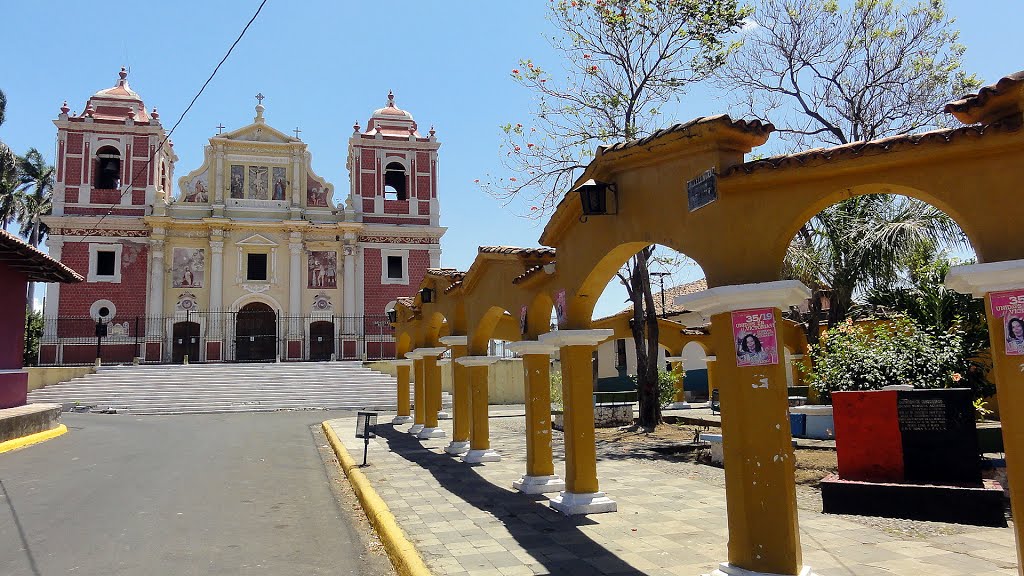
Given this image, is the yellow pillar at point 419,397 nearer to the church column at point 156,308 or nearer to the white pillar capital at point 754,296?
the white pillar capital at point 754,296

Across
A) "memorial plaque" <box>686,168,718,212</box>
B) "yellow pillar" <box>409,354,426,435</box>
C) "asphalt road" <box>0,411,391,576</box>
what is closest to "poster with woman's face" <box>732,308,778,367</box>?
"memorial plaque" <box>686,168,718,212</box>

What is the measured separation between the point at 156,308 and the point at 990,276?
108 ft

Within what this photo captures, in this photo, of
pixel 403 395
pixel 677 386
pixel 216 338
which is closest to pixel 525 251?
pixel 403 395

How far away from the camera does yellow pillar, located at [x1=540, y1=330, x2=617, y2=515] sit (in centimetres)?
736

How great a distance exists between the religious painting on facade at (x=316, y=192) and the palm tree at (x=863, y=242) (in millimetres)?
26826

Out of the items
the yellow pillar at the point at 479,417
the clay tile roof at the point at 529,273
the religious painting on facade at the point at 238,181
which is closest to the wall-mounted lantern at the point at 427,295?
the yellow pillar at the point at 479,417

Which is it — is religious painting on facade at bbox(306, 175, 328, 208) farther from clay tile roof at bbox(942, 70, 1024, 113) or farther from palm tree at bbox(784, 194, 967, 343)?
clay tile roof at bbox(942, 70, 1024, 113)

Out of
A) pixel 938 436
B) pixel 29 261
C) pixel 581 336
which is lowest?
pixel 938 436

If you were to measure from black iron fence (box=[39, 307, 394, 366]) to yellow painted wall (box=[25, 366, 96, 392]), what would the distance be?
220 cm

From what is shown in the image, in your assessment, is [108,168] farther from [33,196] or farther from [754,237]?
[754,237]

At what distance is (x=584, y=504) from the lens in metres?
7.28

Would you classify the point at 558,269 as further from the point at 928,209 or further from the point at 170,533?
the point at 928,209

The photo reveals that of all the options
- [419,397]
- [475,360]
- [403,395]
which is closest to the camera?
[475,360]

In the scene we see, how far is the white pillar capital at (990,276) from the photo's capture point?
4.01 meters
